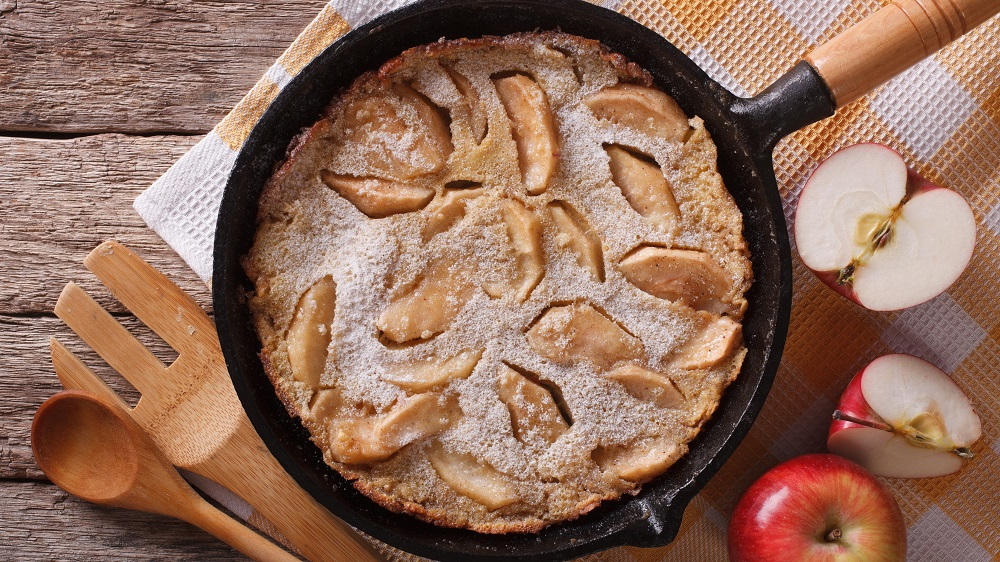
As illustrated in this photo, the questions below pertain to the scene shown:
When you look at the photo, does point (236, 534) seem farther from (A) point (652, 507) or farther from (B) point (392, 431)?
(A) point (652, 507)

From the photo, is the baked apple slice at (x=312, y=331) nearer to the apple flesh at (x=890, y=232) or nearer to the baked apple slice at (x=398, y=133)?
the baked apple slice at (x=398, y=133)

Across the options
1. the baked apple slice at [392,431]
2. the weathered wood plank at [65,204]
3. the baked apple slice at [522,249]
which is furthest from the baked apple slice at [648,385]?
the weathered wood plank at [65,204]

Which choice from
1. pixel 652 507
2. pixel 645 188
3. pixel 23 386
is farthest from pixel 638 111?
pixel 23 386

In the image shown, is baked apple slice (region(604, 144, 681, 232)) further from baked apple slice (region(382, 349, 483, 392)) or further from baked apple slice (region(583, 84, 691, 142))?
baked apple slice (region(382, 349, 483, 392))

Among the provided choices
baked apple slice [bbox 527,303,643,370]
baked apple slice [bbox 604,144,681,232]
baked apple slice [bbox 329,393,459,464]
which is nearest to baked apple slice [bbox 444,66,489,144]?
baked apple slice [bbox 604,144,681,232]

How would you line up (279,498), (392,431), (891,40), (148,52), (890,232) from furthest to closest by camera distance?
(148,52) → (279,498) → (890,232) → (392,431) → (891,40)

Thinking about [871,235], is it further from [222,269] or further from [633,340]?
[222,269]

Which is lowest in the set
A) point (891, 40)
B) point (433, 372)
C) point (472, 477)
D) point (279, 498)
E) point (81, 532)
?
point (81, 532)

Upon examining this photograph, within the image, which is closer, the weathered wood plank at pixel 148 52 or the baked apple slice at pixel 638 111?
the baked apple slice at pixel 638 111
